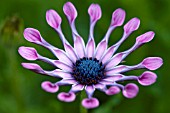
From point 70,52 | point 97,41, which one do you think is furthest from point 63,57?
point 97,41

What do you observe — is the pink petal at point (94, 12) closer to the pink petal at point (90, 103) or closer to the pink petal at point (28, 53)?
the pink petal at point (28, 53)

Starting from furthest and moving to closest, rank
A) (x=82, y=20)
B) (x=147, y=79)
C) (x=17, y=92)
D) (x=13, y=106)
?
1. (x=82, y=20)
2. (x=13, y=106)
3. (x=17, y=92)
4. (x=147, y=79)

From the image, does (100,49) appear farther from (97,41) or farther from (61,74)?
(97,41)

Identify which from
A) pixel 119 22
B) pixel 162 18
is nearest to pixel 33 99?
pixel 162 18

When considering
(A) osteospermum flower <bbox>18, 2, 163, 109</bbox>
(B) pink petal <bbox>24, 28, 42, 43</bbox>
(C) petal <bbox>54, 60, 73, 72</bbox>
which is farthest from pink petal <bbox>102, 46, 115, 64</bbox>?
(B) pink petal <bbox>24, 28, 42, 43</bbox>

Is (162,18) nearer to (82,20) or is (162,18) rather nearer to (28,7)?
(82,20)

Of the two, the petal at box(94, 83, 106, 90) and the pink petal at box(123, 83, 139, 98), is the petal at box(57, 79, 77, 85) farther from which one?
the pink petal at box(123, 83, 139, 98)

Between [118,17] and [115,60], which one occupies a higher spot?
[118,17]
